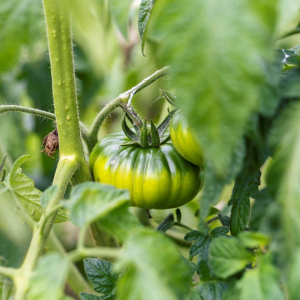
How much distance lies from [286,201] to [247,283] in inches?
3.2

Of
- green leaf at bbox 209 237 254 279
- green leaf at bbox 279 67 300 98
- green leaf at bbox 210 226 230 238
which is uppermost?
green leaf at bbox 279 67 300 98

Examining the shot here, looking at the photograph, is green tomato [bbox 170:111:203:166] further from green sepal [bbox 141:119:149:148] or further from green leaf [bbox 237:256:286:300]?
green leaf [bbox 237:256:286:300]

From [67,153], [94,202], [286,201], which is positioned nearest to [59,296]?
[94,202]

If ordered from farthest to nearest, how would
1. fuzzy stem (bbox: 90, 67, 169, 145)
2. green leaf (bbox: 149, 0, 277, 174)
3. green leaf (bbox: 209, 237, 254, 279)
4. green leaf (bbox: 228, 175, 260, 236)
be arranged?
1. fuzzy stem (bbox: 90, 67, 169, 145)
2. green leaf (bbox: 228, 175, 260, 236)
3. green leaf (bbox: 209, 237, 254, 279)
4. green leaf (bbox: 149, 0, 277, 174)

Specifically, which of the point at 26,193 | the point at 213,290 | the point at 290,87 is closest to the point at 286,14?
the point at 290,87

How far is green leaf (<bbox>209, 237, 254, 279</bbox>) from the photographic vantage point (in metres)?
0.32

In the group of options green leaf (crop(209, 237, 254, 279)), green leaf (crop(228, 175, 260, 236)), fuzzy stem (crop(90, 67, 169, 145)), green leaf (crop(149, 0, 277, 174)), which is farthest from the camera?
fuzzy stem (crop(90, 67, 169, 145))

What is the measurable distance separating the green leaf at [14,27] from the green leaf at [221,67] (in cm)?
→ 30

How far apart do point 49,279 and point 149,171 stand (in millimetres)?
285

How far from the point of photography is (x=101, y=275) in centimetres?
43

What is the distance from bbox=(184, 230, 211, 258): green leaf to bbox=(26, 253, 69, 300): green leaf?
0.22 metres

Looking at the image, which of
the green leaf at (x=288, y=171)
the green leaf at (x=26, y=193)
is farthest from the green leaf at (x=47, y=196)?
the green leaf at (x=288, y=171)

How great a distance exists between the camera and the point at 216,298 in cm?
34

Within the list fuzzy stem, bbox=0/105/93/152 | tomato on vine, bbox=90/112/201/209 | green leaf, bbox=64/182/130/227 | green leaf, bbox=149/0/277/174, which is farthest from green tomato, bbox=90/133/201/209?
green leaf, bbox=149/0/277/174
